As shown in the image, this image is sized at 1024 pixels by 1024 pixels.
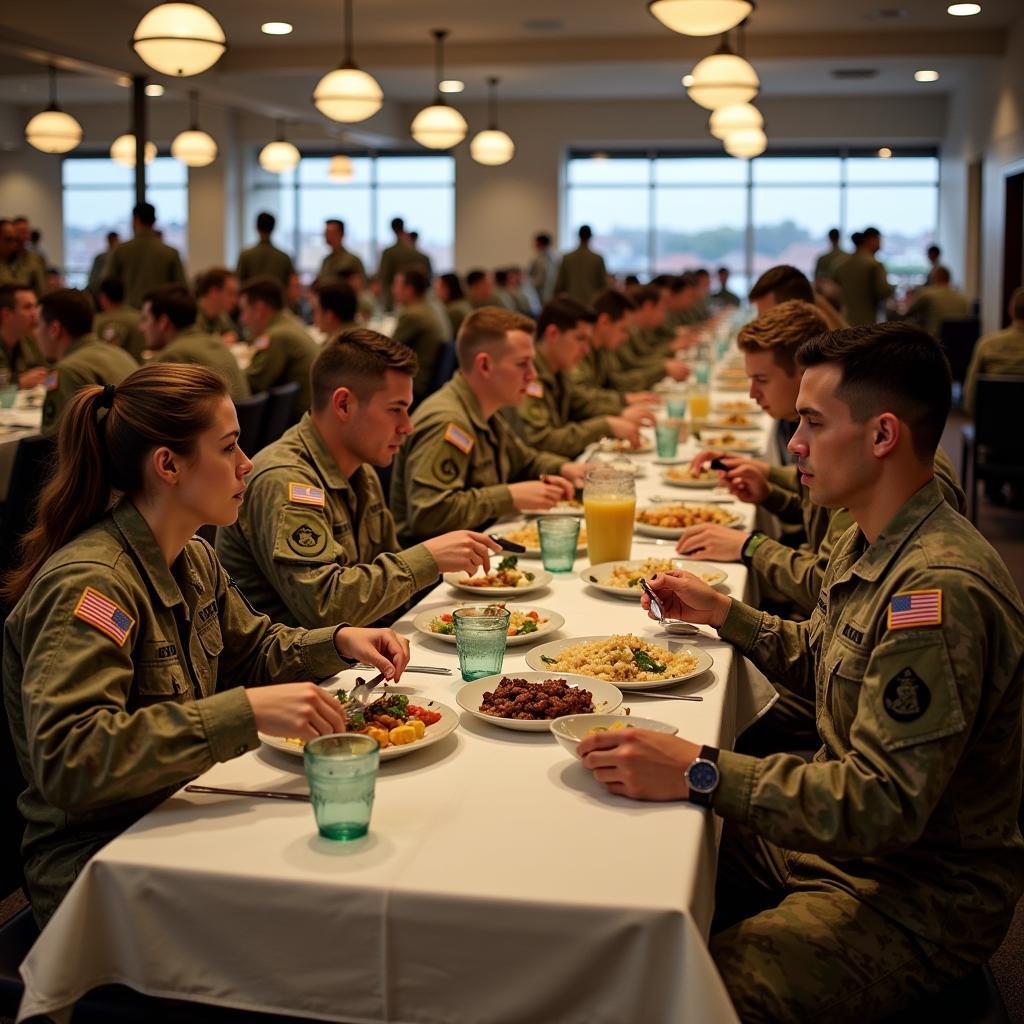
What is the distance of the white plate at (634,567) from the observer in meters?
2.35

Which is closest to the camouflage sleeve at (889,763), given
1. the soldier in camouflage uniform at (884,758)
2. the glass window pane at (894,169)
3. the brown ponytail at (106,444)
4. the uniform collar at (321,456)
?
the soldier in camouflage uniform at (884,758)

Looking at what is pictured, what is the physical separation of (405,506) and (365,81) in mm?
4840

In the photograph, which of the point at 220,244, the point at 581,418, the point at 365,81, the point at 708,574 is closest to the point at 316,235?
the point at 220,244

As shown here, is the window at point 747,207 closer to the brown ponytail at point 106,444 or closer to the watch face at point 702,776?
the brown ponytail at point 106,444

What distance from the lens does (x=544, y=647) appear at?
1.99 m

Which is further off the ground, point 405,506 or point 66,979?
point 405,506

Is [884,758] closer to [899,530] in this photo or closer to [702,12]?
[899,530]

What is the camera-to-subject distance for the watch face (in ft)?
4.68

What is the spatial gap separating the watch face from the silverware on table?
45 centimetres

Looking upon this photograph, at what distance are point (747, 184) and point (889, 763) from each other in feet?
56.4

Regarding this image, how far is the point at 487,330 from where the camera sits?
3521 mm

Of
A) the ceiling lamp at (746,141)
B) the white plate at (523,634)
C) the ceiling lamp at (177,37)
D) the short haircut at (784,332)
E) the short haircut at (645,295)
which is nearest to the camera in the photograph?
the white plate at (523,634)

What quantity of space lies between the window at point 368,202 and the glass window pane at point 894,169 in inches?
227

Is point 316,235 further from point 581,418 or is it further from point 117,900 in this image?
point 117,900
